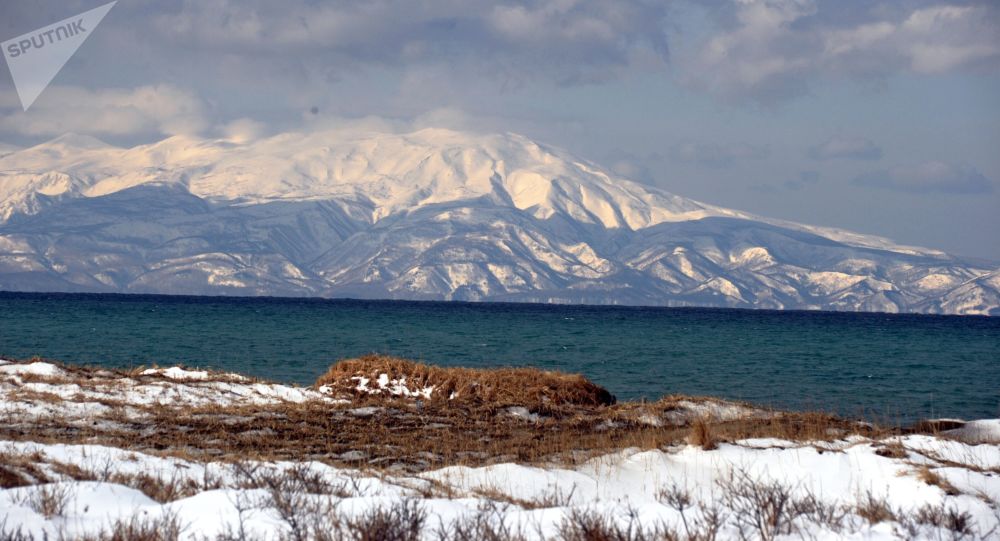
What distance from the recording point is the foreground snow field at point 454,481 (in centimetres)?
987

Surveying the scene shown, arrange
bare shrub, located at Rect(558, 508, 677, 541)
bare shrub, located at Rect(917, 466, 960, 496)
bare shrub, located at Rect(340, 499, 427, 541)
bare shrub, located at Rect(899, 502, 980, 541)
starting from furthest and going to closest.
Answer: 1. bare shrub, located at Rect(917, 466, 960, 496)
2. bare shrub, located at Rect(899, 502, 980, 541)
3. bare shrub, located at Rect(558, 508, 677, 541)
4. bare shrub, located at Rect(340, 499, 427, 541)

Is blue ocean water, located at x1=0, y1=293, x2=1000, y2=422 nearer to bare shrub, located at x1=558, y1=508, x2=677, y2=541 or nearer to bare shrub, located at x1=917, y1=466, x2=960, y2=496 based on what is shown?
bare shrub, located at x1=917, y1=466, x2=960, y2=496

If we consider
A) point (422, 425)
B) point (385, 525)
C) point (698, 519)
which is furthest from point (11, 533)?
point (422, 425)

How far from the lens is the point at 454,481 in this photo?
13.6m

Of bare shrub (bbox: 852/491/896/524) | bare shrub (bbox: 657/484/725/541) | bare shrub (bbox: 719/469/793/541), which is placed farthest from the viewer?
bare shrub (bbox: 852/491/896/524)

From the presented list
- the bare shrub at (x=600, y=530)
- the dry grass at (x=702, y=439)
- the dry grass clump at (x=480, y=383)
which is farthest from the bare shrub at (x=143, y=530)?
the dry grass clump at (x=480, y=383)

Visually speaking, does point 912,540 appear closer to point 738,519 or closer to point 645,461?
point 738,519

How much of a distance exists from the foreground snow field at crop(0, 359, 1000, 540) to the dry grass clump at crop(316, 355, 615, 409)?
2925mm

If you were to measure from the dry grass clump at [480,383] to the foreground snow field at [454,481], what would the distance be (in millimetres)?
2925

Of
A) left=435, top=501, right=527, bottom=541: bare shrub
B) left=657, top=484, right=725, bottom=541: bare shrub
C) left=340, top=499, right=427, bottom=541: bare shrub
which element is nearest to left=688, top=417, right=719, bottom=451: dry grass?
left=657, top=484, right=725, bottom=541: bare shrub

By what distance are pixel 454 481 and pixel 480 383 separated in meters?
12.7

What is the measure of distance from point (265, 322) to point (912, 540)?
79128mm

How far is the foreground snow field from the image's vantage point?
32.4ft

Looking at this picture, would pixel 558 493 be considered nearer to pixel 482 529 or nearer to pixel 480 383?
pixel 482 529
